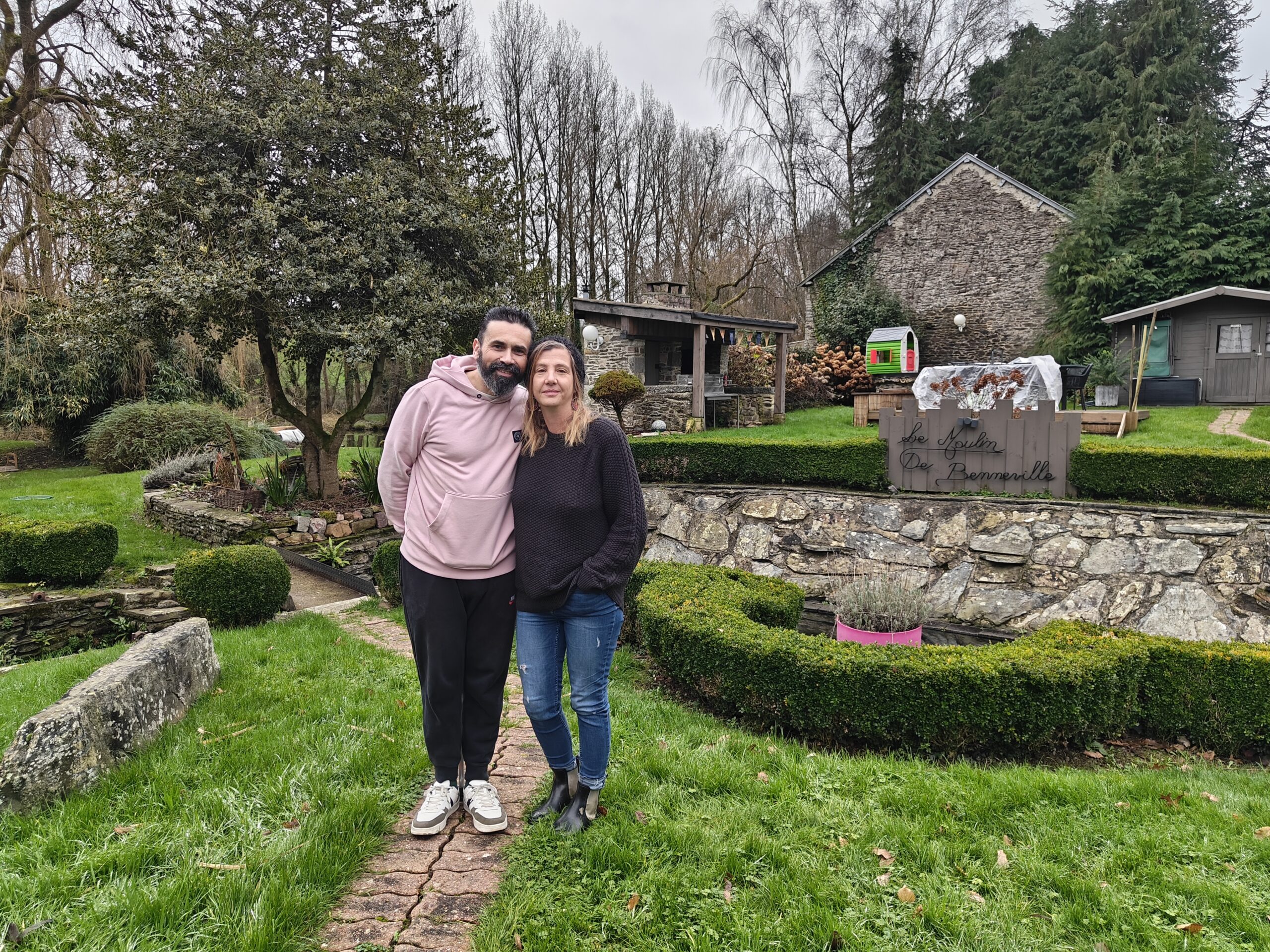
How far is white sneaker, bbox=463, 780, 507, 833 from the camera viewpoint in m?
2.56

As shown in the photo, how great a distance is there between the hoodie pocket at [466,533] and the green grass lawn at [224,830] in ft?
3.47

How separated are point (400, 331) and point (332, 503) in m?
2.85

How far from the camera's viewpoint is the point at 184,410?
49.6ft

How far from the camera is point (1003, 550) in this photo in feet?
22.8

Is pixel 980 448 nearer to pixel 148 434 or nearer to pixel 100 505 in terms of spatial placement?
pixel 100 505

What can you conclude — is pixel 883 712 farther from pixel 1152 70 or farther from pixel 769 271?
pixel 769 271

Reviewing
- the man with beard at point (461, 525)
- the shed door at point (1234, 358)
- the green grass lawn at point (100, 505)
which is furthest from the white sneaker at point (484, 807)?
the shed door at point (1234, 358)

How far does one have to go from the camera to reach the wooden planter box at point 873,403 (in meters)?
12.2

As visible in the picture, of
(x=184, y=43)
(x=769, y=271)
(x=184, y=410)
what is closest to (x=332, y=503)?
(x=184, y=43)

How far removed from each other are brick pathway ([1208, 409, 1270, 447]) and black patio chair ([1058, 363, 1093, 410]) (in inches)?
82.1

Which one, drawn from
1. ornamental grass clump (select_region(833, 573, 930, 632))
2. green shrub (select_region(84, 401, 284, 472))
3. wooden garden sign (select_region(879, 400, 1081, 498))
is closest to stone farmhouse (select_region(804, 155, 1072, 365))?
wooden garden sign (select_region(879, 400, 1081, 498))

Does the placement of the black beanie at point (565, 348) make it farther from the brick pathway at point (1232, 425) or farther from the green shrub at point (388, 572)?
the brick pathway at point (1232, 425)

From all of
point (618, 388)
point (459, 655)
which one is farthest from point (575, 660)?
point (618, 388)

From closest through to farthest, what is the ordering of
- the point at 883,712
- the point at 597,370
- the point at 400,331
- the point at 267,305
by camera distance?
1. the point at 883,712
2. the point at 267,305
3. the point at 400,331
4. the point at 597,370
